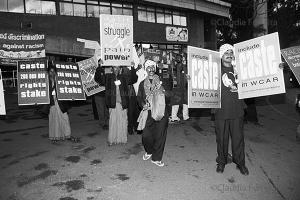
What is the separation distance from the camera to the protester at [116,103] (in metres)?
6.86

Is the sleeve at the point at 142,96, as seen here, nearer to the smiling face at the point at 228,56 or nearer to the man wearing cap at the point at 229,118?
the man wearing cap at the point at 229,118

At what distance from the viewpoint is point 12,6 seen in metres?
19.3

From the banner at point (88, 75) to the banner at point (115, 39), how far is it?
2.58 m

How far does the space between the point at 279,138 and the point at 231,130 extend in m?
3.01

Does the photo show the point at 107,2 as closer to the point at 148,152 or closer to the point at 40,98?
the point at 40,98

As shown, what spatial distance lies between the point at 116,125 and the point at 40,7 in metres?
16.1

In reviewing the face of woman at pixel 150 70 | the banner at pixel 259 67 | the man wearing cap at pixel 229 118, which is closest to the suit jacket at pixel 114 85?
the face of woman at pixel 150 70

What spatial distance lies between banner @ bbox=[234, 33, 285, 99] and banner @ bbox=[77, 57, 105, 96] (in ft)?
16.7

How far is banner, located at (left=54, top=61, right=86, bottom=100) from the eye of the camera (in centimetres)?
709

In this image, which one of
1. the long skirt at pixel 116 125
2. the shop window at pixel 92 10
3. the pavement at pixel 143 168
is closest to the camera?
the pavement at pixel 143 168

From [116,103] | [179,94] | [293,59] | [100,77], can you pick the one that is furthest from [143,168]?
[179,94]

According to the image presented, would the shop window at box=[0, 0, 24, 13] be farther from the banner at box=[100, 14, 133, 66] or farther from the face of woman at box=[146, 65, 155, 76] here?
the face of woman at box=[146, 65, 155, 76]

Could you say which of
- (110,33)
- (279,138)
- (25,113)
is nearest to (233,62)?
(110,33)

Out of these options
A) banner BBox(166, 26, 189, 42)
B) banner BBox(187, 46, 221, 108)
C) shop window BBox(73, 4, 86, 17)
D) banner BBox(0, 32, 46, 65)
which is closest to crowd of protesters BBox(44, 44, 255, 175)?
banner BBox(187, 46, 221, 108)
